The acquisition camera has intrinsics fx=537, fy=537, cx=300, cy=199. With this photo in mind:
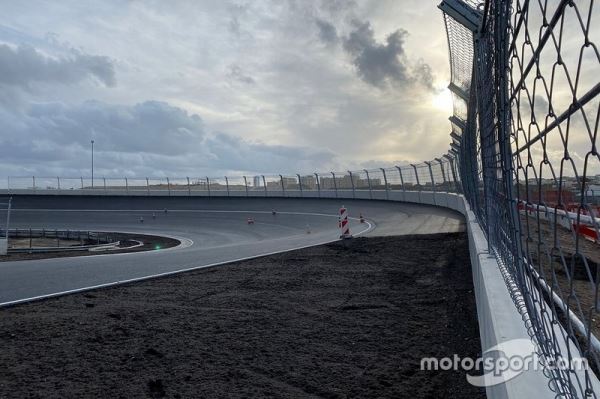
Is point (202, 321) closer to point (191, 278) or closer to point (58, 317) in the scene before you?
point (58, 317)

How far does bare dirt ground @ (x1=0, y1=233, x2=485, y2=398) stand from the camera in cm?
435

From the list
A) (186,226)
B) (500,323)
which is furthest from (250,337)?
(186,226)

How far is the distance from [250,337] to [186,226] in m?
31.4

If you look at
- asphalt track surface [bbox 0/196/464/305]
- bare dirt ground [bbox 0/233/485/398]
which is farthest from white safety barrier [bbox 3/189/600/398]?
asphalt track surface [bbox 0/196/464/305]

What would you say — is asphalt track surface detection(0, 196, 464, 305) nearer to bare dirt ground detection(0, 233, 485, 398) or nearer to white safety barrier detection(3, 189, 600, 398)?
bare dirt ground detection(0, 233, 485, 398)

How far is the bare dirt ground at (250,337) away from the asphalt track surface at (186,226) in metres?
1.90

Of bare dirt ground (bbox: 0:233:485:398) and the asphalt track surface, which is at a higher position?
the asphalt track surface

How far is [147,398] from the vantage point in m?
4.06

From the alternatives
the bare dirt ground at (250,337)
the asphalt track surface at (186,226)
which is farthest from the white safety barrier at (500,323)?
the asphalt track surface at (186,226)

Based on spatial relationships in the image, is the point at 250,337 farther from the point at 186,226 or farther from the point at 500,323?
the point at 186,226

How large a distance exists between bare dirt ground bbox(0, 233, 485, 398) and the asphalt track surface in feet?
6.22

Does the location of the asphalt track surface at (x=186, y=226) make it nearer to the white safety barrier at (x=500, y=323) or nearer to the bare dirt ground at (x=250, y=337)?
the bare dirt ground at (x=250, y=337)

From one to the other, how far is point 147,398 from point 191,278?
18.4ft

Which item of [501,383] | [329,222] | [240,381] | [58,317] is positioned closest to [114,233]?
[329,222]
